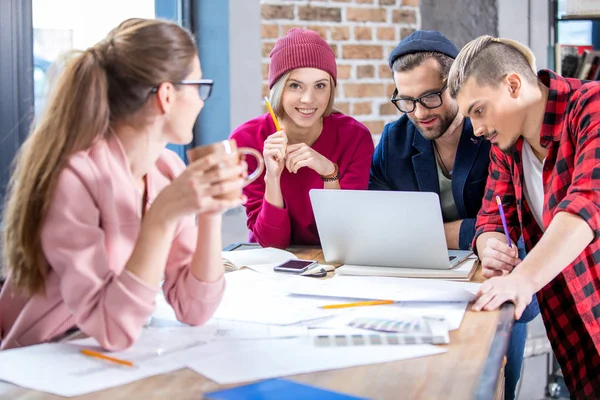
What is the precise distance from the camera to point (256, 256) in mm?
1870

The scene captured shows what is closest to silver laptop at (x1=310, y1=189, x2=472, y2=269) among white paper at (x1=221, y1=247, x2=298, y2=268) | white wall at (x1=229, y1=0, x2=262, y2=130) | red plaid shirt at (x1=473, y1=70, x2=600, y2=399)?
white paper at (x1=221, y1=247, x2=298, y2=268)

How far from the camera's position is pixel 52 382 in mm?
990

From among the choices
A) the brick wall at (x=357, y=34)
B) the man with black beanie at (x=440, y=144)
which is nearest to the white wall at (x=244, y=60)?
the brick wall at (x=357, y=34)

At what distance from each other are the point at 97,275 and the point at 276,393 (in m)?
0.35

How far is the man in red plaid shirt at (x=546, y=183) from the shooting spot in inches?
59.2

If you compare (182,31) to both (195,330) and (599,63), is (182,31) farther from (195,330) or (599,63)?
(599,63)

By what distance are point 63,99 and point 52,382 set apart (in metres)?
0.45

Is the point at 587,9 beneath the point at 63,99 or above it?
above

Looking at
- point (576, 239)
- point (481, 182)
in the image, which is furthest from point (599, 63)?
point (576, 239)

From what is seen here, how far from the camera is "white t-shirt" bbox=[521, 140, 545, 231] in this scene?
6.08ft

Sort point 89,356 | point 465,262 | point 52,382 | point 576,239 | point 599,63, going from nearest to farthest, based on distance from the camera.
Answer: point 52,382, point 89,356, point 576,239, point 465,262, point 599,63

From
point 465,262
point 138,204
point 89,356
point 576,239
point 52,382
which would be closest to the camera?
point 52,382

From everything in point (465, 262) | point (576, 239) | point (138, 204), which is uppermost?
point (138, 204)

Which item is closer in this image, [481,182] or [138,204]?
[138,204]
